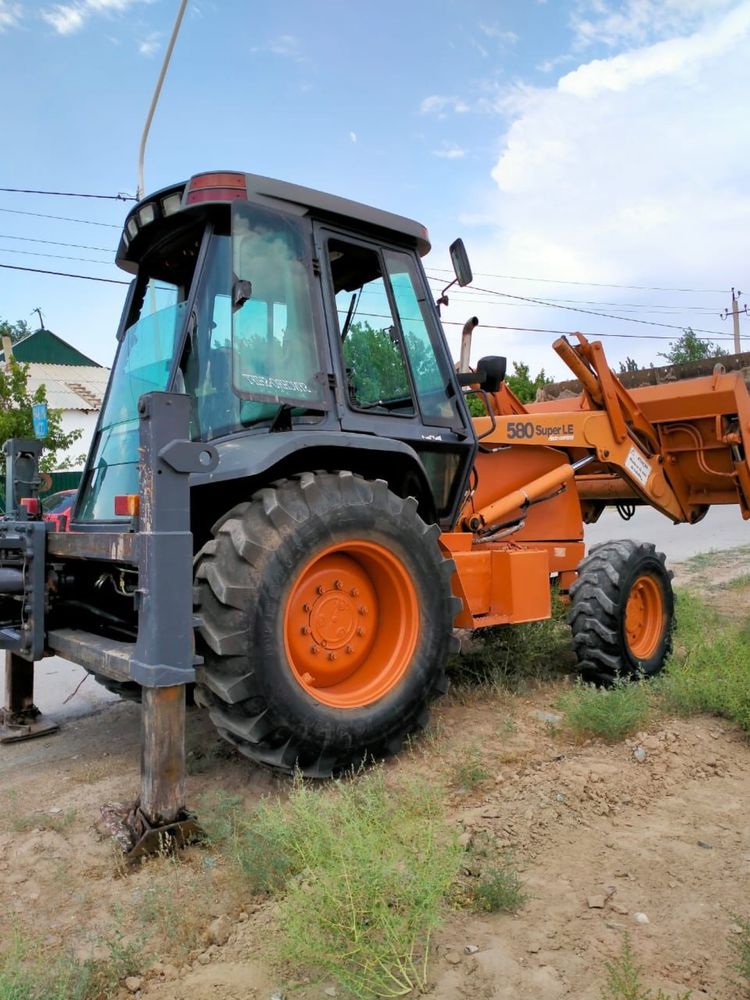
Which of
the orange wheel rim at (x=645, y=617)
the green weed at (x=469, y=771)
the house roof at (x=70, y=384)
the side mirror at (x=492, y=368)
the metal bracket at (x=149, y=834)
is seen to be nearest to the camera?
the metal bracket at (x=149, y=834)

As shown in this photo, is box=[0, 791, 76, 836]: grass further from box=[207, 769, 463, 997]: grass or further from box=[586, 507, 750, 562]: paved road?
box=[586, 507, 750, 562]: paved road

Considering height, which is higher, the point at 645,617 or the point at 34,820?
the point at 645,617

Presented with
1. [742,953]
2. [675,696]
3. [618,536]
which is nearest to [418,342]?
[675,696]

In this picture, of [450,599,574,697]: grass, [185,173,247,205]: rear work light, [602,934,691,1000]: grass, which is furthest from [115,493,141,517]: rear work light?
[450,599,574,697]: grass

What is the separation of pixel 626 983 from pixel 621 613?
341cm

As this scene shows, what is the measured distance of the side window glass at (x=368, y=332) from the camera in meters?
4.38

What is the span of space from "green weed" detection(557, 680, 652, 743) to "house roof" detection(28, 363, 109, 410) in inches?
1159

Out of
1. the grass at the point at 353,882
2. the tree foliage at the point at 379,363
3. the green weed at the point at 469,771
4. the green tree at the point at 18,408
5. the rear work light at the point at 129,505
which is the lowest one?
the green weed at the point at 469,771

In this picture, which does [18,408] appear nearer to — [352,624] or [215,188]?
[215,188]

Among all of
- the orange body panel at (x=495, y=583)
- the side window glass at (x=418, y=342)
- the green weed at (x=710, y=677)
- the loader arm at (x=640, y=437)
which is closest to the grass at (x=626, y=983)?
the green weed at (x=710, y=677)

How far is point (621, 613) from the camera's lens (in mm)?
5297

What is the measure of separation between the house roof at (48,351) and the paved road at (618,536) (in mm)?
33410

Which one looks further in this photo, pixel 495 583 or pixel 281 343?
pixel 495 583

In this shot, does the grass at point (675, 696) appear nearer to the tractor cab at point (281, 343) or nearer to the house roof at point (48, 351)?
the tractor cab at point (281, 343)
